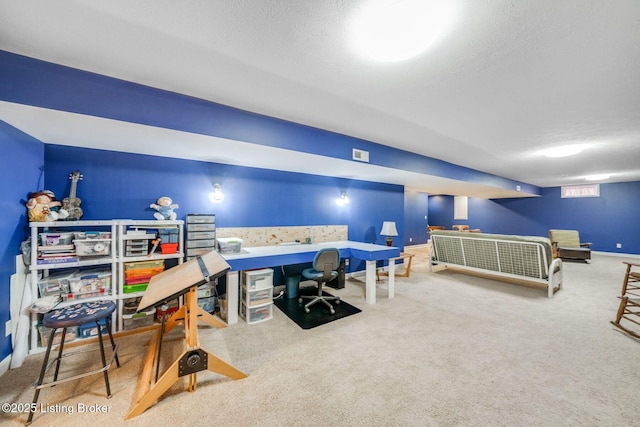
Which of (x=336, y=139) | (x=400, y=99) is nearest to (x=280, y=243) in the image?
(x=336, y=139)

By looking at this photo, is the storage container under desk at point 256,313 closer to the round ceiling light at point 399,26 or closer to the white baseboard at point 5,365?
the white baseboard at point 5,365

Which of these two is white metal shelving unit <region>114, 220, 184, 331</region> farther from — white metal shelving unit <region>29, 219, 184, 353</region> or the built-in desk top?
the built-in desk top

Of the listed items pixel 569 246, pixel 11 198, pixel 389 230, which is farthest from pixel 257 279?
pixel 569 246

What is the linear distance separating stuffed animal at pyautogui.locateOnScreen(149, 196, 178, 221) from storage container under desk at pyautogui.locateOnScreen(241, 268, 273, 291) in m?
1.22

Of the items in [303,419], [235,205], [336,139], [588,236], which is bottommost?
[303,419]

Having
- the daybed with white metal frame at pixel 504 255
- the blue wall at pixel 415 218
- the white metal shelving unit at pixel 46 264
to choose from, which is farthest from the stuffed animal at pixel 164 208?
the blue wall at pixel 415 218

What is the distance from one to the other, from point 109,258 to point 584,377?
4630 millimetres

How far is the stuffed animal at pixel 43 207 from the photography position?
2.26m

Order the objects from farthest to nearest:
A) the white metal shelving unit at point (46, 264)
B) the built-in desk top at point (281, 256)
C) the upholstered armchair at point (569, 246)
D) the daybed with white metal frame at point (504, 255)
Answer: the upholstered armchair at point (569, 246) → the daybed with white metal frame at point (504, 255) → the built-in desk top at point (281, 256) → the white metal shelving unit at point (46, 264)

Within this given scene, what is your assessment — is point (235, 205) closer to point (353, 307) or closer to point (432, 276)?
point (353, 307)

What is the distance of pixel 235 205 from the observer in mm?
3670

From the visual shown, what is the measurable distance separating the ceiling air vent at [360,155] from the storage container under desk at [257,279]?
1997 millimetres

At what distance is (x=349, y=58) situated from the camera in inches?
65.2

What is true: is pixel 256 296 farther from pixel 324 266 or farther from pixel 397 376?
pixel 397 376
